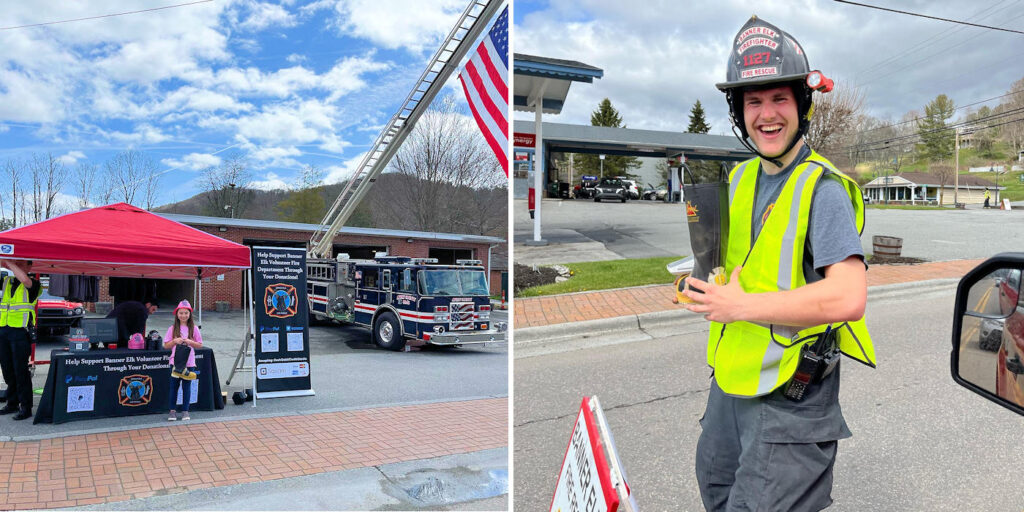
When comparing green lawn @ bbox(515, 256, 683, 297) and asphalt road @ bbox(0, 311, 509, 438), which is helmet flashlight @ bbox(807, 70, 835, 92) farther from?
green lawn @ bbox(515, 256, 683, 297)

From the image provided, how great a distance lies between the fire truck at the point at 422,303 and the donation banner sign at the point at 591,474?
1269 cm

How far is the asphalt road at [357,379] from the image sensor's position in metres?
7.72

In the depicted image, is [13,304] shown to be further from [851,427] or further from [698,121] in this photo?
[698,121]

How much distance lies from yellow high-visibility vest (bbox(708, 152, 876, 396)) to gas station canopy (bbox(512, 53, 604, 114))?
44.9 ft

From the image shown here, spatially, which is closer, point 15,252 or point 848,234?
point 848,234

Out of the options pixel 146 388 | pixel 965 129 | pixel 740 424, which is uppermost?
pixel 965 129

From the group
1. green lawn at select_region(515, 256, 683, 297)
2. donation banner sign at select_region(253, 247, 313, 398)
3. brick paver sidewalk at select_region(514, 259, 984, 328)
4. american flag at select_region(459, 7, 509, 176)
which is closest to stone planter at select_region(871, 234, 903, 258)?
brick paver sidewalk at select_region(514, 259, 984, 328)

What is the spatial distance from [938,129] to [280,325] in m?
56.9

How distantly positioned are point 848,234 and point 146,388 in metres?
8.32

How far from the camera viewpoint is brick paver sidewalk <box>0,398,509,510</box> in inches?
207

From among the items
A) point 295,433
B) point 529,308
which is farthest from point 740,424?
point 529,308

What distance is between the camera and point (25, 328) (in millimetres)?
7652

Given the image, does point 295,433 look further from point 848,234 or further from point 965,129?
point 965,129

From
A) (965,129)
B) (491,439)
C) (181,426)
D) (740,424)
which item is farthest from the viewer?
(965,129)
